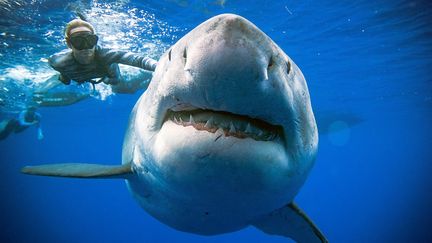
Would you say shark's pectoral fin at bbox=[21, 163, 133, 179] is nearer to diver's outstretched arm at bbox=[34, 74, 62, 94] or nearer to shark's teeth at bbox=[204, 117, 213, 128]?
shark's teeth at bbox=[204, 117, 213, 128]

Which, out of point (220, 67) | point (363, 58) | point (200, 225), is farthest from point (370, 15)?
point (220, 67)

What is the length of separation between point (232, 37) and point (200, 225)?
8.28 feet

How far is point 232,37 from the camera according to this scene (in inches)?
57.8

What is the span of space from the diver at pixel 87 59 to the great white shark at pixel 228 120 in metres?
5.14

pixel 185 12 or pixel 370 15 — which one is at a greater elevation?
pixel 185 12

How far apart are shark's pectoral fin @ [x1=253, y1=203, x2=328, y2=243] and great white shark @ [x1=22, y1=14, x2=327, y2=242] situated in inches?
52.0

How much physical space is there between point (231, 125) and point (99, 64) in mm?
6846

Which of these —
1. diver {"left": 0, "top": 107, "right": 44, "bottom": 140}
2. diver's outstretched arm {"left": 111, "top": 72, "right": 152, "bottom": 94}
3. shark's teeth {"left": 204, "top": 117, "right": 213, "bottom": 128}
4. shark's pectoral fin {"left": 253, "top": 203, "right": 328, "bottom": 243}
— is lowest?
diver {"left": 0, "top": 107, "right": 44, "bottom": 140}

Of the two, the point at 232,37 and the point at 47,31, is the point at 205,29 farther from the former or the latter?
the point at 47,31

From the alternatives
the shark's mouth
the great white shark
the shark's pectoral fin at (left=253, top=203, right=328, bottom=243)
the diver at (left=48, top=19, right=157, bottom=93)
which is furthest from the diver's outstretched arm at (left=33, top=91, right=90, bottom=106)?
the shark's mouth

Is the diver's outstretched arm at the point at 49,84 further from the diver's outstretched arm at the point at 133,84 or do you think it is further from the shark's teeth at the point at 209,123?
the shark's teeth at the point at 209,123

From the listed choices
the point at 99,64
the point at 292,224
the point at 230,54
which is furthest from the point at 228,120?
the point at 99,64

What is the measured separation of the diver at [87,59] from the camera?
21.9ft

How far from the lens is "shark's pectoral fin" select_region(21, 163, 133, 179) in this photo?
10.8ft
